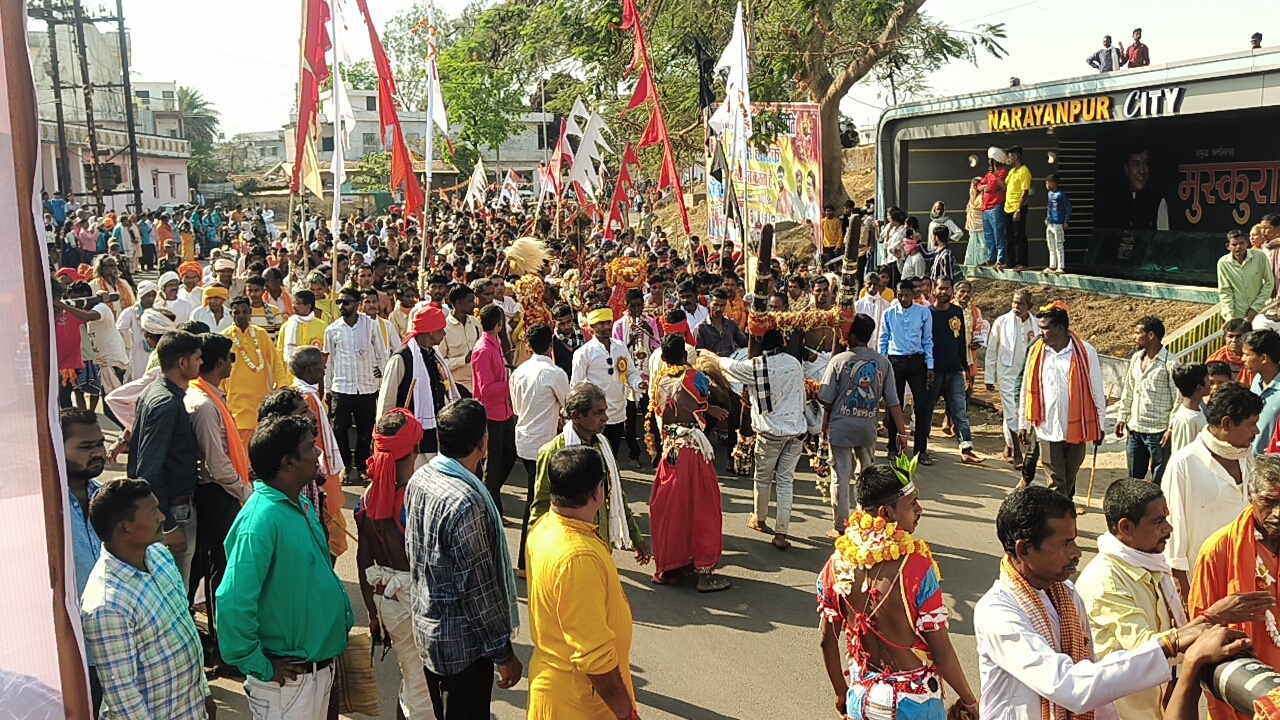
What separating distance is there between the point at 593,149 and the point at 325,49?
649 centimetres

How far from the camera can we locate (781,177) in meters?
16.6

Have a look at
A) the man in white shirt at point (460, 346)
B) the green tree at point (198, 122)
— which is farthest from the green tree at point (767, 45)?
the green tree at point (198, 122)

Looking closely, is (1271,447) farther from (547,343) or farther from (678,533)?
(547,343)

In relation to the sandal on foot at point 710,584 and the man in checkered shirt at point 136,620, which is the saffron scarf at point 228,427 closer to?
the man in checkered shirt at point 136,620

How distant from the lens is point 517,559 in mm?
7309

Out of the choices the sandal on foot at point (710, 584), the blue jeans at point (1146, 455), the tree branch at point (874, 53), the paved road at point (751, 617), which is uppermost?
the tree branch at point (874, 53)

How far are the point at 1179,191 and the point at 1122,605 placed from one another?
17524 millimetres

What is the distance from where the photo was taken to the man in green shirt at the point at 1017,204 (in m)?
16.2

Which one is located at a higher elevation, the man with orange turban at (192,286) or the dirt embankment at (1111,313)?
the man with orange turban at (192,286)

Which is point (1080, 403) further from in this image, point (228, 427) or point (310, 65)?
point (310, 65)

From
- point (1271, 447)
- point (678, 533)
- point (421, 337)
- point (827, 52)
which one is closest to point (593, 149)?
point (827, 52)

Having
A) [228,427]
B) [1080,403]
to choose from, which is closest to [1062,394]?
[1080,403]

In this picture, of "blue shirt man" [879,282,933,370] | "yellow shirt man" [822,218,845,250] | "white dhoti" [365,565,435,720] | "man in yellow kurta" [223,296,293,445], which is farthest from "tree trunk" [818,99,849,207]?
"white dhoti" [365,565,435,720]

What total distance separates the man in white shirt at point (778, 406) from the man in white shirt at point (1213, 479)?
124 inches
